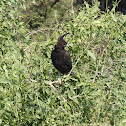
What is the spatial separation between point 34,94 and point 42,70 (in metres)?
0.38

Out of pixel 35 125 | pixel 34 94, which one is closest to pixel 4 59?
pixel 34 94

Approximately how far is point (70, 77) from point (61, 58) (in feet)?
3.90

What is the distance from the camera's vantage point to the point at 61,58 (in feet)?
15.0

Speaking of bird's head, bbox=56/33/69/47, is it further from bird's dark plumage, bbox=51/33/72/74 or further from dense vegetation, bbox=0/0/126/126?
dense vegetation, bbox=0/0/126/126

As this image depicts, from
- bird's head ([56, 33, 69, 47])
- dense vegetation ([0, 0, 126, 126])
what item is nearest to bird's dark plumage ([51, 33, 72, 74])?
bird's head ([56, 33, 69, 47])

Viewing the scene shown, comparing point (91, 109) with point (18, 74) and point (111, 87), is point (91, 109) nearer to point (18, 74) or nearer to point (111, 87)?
point (111, 87)

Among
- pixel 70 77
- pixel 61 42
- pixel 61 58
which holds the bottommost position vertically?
pixel 70 77

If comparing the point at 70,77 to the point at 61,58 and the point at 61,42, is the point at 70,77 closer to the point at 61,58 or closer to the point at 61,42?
the point at 61,42

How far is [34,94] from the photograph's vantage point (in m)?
3.54

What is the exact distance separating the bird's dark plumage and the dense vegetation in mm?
107

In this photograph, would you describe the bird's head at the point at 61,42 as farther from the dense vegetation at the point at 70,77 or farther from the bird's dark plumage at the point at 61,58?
the dense vegetation at the point at 70,77

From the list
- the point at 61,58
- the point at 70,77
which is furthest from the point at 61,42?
the point at 70,77

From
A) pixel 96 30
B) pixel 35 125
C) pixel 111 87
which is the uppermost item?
pixel 96 30

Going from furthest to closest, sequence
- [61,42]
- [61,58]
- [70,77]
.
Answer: [61,58] → [61,42] → [70,77]
